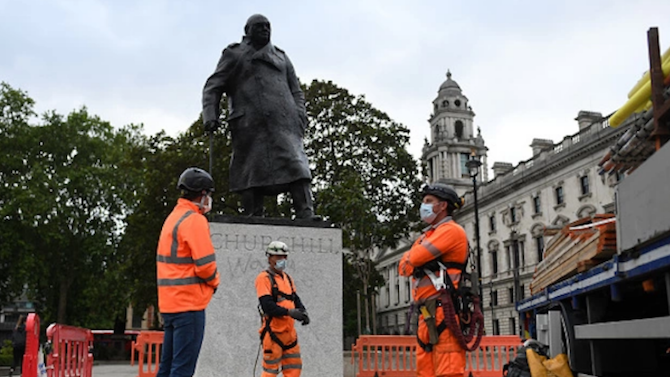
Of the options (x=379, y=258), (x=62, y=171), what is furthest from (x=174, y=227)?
(x=379, y=258)

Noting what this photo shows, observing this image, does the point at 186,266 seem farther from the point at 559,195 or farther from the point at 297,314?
the point at 559,195

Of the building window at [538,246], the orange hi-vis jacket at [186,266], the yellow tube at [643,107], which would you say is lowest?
the orange hi-vis jacket at [186,266]

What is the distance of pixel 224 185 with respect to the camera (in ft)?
85.8

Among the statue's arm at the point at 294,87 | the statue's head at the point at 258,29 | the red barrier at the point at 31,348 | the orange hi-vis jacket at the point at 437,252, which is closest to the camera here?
the orange hi-vis jacket at the point at 437,252

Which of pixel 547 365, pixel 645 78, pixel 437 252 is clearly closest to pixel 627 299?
pixel 547 365

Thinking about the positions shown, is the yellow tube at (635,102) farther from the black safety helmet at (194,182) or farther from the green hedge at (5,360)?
the green hedge at (5,360)

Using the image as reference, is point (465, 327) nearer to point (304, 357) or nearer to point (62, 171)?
point (304, 357)

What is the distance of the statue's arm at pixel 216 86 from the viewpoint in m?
8.43

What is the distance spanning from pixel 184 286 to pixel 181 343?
0.39 metres

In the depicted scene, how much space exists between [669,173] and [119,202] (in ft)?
140

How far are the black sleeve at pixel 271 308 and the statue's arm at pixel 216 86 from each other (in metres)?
3.20

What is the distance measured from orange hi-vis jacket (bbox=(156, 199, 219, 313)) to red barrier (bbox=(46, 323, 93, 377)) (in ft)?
10.4

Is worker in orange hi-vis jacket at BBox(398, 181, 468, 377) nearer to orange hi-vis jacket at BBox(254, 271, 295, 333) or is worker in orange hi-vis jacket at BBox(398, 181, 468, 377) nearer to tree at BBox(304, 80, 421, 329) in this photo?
orange hi-vis jacket at BBox(254, 271, 295, 333)

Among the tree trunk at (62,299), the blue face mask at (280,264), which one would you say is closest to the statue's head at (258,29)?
the blue face mask at (280,264)
